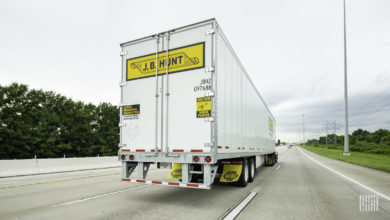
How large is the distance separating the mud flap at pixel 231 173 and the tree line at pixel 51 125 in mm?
40340

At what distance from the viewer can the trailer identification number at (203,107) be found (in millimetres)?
5742

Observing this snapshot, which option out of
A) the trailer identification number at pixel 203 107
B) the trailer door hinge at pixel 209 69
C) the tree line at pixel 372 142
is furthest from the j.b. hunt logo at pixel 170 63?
the tree line at pixel 372 142

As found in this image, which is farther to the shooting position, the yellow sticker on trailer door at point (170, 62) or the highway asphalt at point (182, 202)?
the yellow sticker on trailer door at point (170, 62)

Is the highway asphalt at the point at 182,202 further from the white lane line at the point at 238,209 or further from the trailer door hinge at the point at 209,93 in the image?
the trailer door hinge at the point at 209,93

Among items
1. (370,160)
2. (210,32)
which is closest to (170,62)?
(210,32)

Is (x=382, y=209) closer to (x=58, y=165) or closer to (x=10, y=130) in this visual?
(x=58, y=165)

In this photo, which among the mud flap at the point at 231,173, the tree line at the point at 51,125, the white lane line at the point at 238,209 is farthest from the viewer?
the tree line at the point at 51,125

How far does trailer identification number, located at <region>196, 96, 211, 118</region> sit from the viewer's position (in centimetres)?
574

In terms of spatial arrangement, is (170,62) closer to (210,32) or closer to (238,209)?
(210,32)

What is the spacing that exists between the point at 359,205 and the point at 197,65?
5.51 m

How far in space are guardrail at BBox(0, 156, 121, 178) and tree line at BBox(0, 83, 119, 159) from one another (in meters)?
28.6

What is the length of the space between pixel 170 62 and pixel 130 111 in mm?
1906

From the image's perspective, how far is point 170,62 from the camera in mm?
6426

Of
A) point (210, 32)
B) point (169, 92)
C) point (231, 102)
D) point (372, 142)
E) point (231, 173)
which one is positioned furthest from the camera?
point (372, 142)
